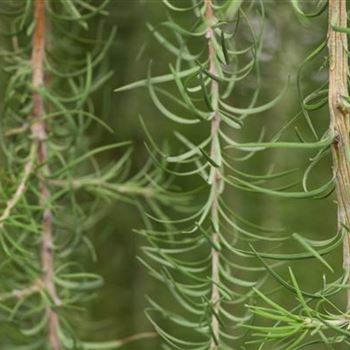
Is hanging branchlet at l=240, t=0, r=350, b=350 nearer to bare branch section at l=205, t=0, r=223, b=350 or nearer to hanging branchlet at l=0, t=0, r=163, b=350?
bare branch section at l=205, t=0, r=223, b=350

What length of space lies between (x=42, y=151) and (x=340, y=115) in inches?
11.3

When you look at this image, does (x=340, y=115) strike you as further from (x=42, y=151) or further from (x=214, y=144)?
(x=42, y=151)

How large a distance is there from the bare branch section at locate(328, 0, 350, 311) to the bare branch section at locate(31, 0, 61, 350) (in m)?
0.27

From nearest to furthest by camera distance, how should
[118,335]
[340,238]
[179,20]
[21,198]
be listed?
[340,238]
[21,198]
[179,20]
[118,335]

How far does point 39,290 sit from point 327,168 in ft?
1.12

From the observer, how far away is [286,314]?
405mm

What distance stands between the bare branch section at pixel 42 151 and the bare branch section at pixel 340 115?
266mm

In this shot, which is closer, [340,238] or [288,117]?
[340,238]

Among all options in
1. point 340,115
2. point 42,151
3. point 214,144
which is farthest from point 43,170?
point 340,115

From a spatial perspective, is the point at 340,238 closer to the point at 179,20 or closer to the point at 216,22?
the point at 216,22

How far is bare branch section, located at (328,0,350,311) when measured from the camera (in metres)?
0.39

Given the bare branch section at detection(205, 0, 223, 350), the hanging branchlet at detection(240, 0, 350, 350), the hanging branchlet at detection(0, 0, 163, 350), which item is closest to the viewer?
the hanging branchlet at detection(240, 0, 350, 350)

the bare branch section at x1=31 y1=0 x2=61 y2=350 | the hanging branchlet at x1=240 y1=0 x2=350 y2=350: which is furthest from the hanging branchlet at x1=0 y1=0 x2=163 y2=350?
the hanging branchlet at x1=240 y1=0 x2=350 y2=350

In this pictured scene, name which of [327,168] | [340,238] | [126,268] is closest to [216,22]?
[340,238]
